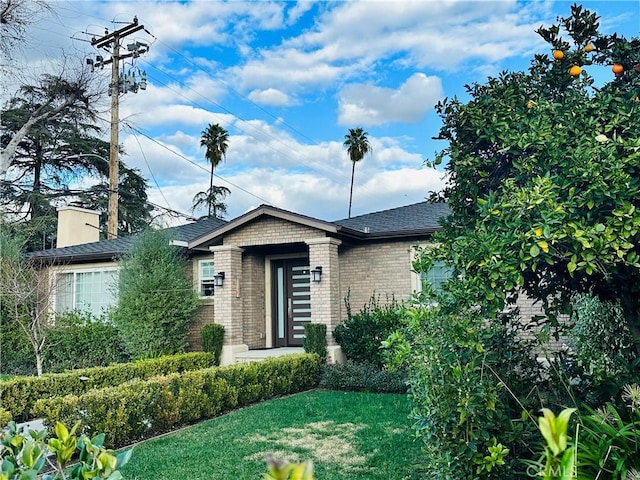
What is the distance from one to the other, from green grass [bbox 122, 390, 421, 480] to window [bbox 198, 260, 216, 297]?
6074 millimetres

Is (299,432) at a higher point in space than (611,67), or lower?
lower

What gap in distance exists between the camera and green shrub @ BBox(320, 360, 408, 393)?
9695 millimetres

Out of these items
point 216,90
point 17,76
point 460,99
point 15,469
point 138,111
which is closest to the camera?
point 15,469

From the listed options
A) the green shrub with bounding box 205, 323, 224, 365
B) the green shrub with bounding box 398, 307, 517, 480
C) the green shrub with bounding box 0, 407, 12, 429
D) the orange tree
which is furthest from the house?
the green shrub with bounding box 398, 307, 517, 480

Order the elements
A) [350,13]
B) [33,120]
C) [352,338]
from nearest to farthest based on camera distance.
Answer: [350,13] < [352,338] < [33,120]

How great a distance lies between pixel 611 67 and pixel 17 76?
19.4 meters

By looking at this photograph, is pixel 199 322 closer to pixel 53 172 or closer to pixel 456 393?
pixel 456 393

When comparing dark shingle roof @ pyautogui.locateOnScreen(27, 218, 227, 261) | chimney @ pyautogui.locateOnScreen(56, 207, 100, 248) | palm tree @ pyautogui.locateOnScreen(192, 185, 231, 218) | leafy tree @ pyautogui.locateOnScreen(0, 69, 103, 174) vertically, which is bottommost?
dark shingle roof @ pyautogui.locateOnScreen(27, 218, 227, 261)

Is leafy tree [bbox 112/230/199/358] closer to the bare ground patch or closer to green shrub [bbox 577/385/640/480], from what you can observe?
the bare ground patch

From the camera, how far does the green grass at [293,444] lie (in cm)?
525

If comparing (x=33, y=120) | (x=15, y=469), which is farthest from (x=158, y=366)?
(x=33, y=120)

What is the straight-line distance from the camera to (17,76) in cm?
1784

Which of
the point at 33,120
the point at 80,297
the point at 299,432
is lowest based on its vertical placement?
the point at 299,432

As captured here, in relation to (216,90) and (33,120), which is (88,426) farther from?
(216,90)
